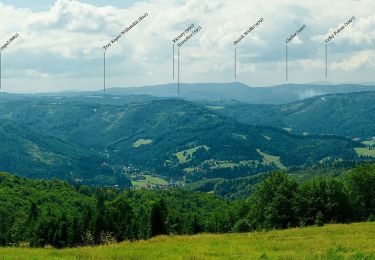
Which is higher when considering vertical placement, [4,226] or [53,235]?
[53,235]

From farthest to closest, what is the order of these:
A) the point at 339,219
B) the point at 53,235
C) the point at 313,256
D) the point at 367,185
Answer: the point at 53,235 < the point at 367,185 < the point at 339,219 < the point at 313,256

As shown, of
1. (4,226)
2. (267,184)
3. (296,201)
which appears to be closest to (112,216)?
(267,184)

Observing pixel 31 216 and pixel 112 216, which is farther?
pixel 31 216

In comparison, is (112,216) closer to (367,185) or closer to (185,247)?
(367,185)

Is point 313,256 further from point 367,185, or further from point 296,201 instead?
point 367,185

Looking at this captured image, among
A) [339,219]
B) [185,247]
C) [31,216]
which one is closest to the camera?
[185,247]

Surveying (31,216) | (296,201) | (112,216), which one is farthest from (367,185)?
(31,216)

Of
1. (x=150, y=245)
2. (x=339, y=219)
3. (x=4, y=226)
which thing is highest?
(x=150, y=245)
